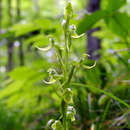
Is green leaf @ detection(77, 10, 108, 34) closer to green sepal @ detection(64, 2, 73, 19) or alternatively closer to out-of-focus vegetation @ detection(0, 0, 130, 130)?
out-of-focus vegetation @ detection(0, 0, 130, 130)

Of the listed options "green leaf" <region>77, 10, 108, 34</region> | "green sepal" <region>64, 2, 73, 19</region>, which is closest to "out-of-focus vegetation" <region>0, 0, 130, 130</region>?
"green leaf" <region>77, 10, 108, 34</region>

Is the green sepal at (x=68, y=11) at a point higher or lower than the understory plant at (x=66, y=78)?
higher

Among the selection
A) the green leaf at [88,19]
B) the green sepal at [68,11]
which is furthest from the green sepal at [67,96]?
the green leaf at [88,19]

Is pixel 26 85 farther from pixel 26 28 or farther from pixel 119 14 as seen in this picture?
pixel 119 14

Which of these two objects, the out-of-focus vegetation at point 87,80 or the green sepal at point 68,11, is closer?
the green sepal at point 68,11

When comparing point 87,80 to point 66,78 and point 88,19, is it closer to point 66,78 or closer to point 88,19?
point 88,19

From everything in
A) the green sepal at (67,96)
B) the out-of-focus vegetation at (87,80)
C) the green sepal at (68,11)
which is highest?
the green sepal at (68,11)

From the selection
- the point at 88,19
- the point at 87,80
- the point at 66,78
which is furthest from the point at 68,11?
the point at 87,80

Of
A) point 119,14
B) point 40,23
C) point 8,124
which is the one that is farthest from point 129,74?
point 8,124

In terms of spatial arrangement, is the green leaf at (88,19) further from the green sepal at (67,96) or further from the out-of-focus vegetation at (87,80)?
the green sepal at (67,96)

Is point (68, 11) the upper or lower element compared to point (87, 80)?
upper

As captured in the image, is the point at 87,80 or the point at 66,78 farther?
the point at 87,80
